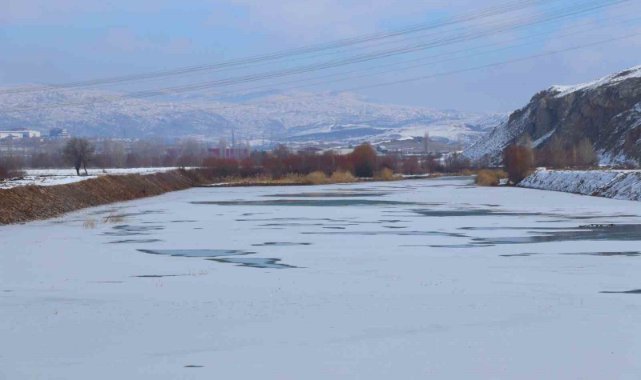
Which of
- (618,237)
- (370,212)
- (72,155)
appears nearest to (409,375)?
(618,237)

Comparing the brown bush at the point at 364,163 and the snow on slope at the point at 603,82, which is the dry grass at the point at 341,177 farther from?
the snow on slope at the point at 603,82

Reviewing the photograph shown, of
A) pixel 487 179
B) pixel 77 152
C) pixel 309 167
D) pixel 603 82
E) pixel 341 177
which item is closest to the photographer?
pixel 487 179

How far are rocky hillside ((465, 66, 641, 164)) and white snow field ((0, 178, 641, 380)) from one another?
→ 98515mm

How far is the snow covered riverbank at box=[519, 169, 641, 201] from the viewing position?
54.2 m

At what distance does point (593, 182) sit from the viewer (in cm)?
6212

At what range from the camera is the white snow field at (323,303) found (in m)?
11.7

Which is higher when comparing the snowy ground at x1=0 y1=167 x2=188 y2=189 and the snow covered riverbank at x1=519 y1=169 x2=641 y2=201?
the snowy ground at x1=0 y1=167 x2=188 y2=189

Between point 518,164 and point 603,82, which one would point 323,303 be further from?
point 603,82

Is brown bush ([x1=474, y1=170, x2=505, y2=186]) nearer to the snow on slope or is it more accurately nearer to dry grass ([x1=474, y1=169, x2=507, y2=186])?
dry grass ([x1=474, y1=169, x2=507, y2=186])

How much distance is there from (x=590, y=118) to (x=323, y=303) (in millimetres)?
138273

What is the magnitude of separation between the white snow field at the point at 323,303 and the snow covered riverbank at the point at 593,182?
23678mm

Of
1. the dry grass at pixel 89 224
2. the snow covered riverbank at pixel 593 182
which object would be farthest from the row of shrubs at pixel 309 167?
the dry grass at pixel 89 224

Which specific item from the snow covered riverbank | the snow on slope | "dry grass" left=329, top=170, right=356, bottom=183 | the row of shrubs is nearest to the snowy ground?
the row of shrubs

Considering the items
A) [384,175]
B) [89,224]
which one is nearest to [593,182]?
[89,224]
